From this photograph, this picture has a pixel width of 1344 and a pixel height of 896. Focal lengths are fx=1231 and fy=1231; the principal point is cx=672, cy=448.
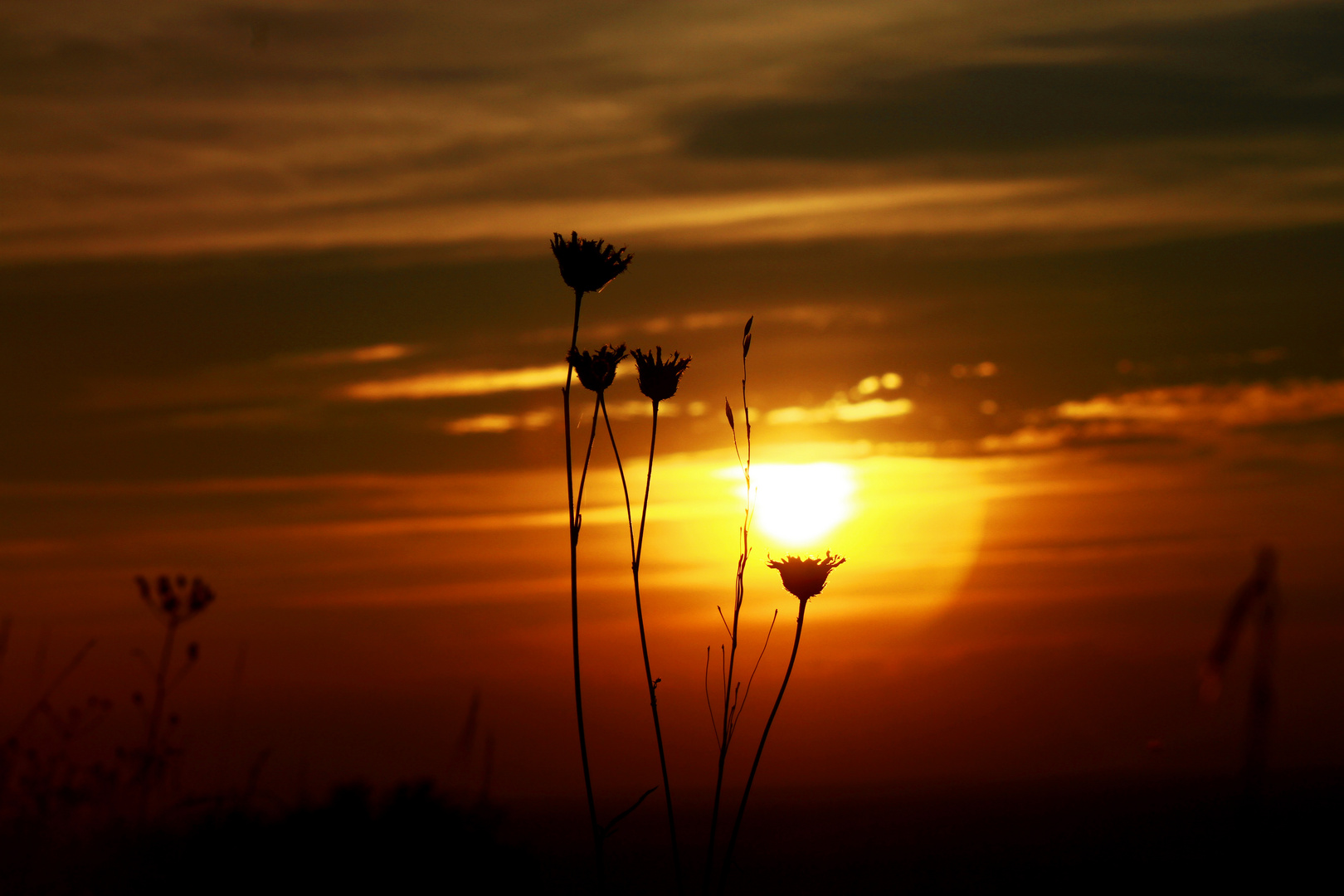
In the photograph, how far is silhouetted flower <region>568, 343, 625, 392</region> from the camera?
4914mm

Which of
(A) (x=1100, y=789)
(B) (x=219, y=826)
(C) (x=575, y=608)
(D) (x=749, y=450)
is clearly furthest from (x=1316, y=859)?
(A) (x=1100, y=789)

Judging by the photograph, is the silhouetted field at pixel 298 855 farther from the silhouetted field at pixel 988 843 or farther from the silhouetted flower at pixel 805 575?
the silhouetted flower at pixel 805 575

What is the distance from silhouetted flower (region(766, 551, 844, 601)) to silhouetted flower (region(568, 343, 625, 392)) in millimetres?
1056

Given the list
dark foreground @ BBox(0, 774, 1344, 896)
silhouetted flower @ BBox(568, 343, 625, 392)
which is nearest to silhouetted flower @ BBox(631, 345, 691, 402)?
silhouetted flower @ BBox(568, 343, 625, 392)

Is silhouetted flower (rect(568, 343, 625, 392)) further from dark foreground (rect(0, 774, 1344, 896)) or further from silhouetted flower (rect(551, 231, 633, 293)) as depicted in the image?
Answer: dark foreground (rect(0, 774, 1344, 896))

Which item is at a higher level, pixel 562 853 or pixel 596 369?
pixel 596 369

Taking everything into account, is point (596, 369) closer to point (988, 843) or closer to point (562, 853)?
point (562, 853)

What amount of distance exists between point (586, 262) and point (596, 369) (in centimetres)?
46

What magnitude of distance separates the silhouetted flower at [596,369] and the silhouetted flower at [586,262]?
31cm

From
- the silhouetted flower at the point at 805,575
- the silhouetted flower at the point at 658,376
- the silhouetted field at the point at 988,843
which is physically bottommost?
the silhouetted field at the point at 988,843

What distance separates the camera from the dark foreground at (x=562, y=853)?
5414mm

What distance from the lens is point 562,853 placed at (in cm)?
713

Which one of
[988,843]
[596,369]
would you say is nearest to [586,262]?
[596,369]

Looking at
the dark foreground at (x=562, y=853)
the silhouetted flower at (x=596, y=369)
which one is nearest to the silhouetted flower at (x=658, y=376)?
the silhouetted flower at (x=596, y=369)
